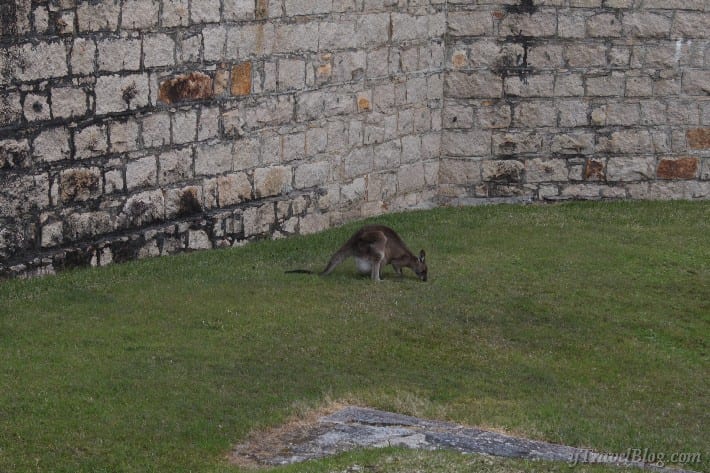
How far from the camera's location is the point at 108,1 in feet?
35.3

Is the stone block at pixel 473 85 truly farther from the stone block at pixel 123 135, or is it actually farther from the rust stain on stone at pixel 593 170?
the stone block at pixel 123 135

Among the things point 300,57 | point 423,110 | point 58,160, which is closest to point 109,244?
point 58,160

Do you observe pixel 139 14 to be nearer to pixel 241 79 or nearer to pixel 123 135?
pixel 123 135

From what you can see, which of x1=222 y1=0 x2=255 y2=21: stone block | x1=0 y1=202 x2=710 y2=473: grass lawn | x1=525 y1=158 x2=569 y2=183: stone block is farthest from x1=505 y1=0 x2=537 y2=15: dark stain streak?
x1=222 y1=0 x2=255 y2=21: stone block

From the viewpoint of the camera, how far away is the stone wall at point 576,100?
14.8m

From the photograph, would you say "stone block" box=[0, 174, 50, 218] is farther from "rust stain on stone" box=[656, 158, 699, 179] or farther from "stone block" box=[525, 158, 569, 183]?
"rust stain on stone" box=[656, 158, 699, 179]

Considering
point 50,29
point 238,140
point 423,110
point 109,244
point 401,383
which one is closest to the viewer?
point 401,383

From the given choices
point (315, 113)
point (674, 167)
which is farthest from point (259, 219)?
point (674, 167)

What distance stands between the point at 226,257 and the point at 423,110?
3.72 meters

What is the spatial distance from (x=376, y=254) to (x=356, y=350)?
190cm

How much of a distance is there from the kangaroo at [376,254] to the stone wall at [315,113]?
4.81 feet

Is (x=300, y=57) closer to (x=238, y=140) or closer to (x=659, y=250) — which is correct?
(x=238, y=140)

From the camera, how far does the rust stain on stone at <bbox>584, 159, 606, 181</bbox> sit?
15102mm

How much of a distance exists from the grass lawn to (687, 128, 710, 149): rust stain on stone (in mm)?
2363
